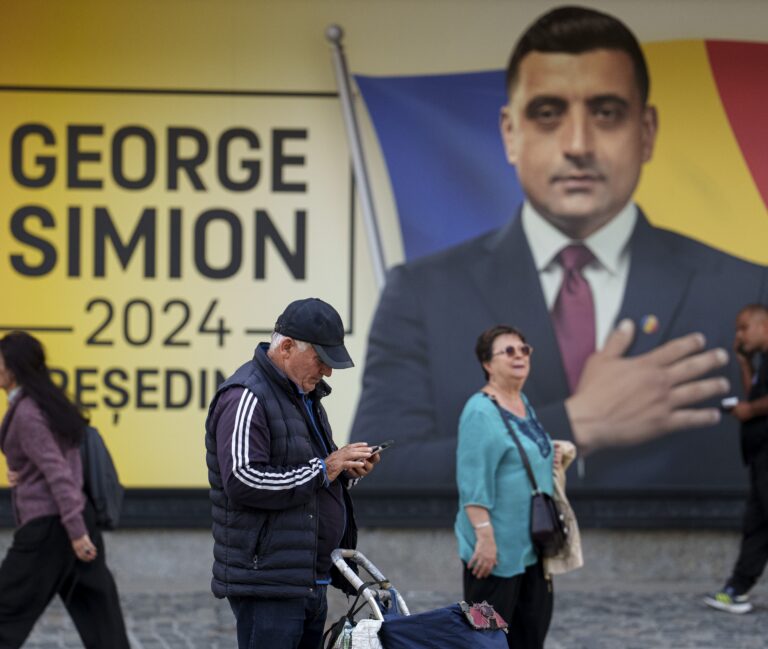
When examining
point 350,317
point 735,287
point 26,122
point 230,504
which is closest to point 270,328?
point 350,317

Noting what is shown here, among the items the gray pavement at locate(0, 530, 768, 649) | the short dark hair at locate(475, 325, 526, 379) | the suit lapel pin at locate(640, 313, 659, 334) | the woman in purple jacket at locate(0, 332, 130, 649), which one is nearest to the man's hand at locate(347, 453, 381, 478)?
the short dark hair at locate(475, 325, 526, 379)

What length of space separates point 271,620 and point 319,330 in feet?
3.15

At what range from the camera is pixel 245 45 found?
10.1 meters

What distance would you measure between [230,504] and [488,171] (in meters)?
5.63

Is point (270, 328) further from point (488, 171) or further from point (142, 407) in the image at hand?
point (488, 171)

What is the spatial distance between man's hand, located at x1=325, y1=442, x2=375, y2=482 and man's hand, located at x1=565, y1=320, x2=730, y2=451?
17.5 feet

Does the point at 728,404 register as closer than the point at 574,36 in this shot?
Yes

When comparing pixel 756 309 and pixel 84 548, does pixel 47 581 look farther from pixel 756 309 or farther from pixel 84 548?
pixel 756 309

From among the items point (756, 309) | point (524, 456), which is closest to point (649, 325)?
point (756, 309)

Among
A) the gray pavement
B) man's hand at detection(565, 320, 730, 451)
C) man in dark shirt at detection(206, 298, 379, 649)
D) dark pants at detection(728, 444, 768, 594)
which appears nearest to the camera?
man in dark shirt at detection(206, 298, 379, 649)

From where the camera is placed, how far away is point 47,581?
6867 mm

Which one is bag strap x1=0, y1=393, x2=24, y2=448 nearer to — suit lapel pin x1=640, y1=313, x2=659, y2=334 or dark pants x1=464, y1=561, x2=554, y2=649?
dark pants x1=464, y1=561, x2=554, y2=649

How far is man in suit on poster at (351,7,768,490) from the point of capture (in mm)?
10055

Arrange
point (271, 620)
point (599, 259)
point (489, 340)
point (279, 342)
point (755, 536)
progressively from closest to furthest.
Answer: point (271, 620) → point (279, 342) → point (489, 340) → point (755, 536) → point (599, 259)
